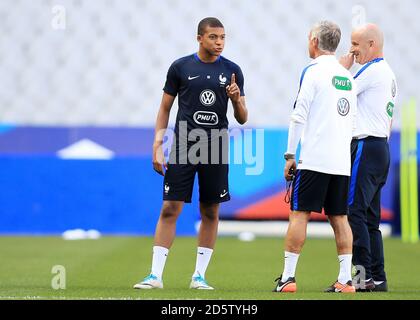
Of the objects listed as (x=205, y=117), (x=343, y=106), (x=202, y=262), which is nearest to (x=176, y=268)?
(x=202, y=262)

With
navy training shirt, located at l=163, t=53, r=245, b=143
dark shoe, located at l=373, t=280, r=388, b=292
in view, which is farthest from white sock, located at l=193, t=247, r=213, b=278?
dark shoe, located at l=373, t=280, r=388, b=292

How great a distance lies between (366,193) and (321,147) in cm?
54

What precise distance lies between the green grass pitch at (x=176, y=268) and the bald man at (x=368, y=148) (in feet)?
0.74

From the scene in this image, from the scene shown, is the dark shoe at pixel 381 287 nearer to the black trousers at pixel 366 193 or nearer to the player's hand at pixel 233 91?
the black trousers at pixel 366 193

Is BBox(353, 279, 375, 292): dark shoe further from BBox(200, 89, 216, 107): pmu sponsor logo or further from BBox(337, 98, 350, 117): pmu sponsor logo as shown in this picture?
BBox(200, 89, 216, 107): pmu sponsor logo

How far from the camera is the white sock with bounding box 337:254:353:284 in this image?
18.3 ft

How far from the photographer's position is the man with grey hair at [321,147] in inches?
217

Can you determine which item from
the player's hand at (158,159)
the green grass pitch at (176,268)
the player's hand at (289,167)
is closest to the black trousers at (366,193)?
the green grass pitch at (176,268)

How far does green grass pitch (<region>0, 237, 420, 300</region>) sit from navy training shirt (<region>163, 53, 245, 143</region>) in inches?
36.5

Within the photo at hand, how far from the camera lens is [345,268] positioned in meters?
5.59

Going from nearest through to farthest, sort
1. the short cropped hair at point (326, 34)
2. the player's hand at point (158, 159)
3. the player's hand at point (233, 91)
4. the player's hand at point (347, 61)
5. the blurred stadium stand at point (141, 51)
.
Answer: the short cropped hair at point (326, 34), the player's hand at point (233, 91), the player's hand at point (158, 159), the player's hand at point (347, 61), the blurred stadium stand at point (141, 51)

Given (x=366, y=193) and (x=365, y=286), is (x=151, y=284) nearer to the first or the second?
(x=365, y=286)

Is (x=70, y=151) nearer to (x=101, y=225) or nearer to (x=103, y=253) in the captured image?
(x=101, y=225)
